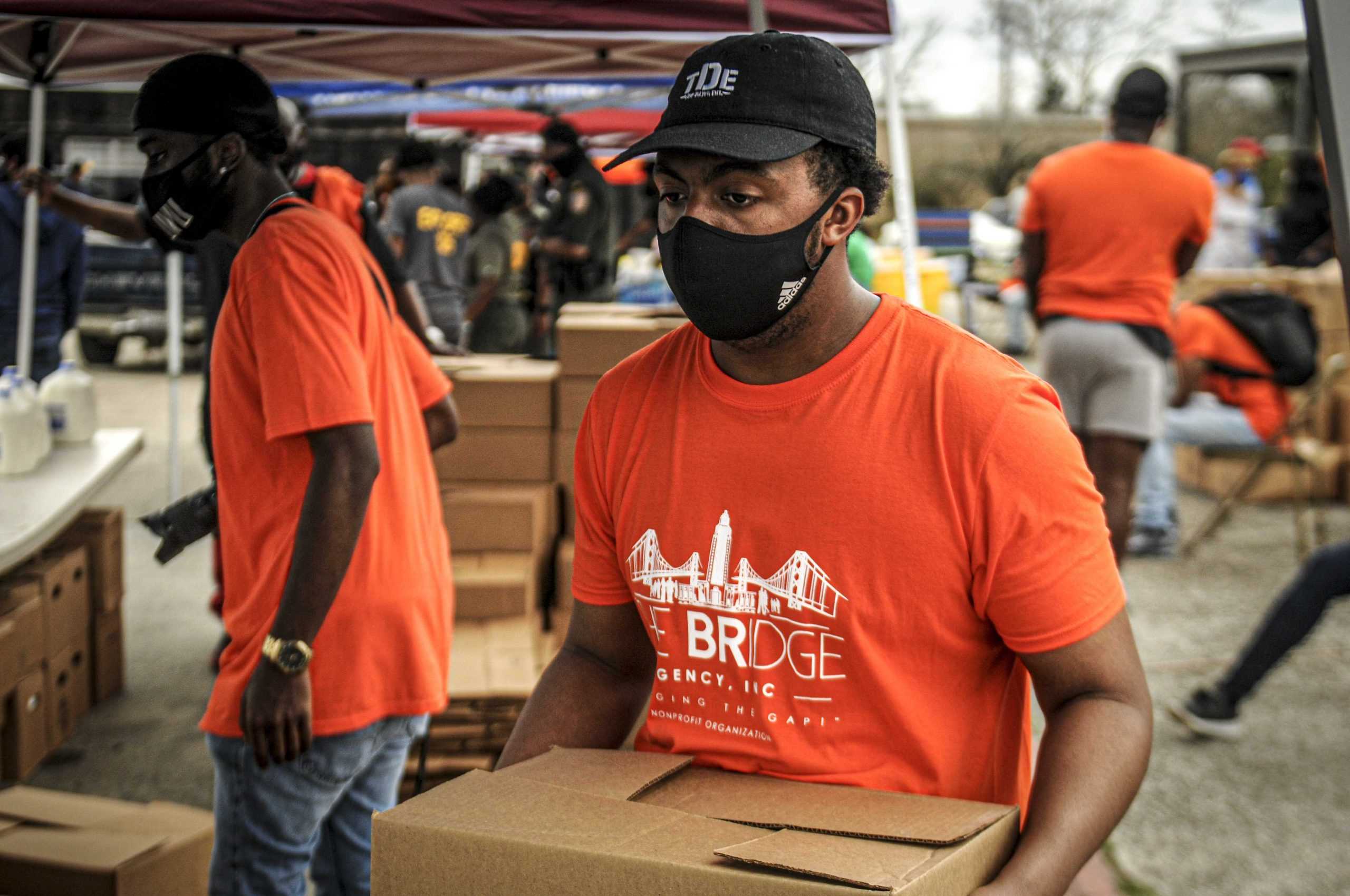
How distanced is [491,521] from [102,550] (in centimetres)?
169

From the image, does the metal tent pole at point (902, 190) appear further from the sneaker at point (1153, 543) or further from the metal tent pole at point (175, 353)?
the metal tent pole at point (175, 353)

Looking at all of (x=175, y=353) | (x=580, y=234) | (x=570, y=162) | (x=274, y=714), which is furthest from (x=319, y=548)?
(x=580, y=234)

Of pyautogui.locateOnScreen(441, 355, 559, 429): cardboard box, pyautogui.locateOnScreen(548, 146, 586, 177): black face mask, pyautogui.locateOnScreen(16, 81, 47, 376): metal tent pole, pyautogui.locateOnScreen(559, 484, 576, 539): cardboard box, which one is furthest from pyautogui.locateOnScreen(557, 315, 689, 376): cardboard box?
pyautogui.locateOnScreen(548, 146, 586, 177): black face mask

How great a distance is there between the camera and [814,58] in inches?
60.3

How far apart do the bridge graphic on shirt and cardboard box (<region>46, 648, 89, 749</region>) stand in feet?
11.7

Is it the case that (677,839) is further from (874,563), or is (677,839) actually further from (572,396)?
(572,396)

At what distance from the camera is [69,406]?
4.88m

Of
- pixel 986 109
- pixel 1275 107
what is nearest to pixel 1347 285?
pixel 1275 107

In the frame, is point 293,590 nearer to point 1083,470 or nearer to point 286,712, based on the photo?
point 286,712

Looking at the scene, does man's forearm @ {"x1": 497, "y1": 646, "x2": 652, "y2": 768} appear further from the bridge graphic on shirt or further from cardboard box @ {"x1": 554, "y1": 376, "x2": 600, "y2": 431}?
cardboard box @ {"x1": 554, "y1": 376, "x2": 600, "y2": 431}

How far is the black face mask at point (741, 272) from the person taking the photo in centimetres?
156

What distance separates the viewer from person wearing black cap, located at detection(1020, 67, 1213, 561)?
5.16 metres

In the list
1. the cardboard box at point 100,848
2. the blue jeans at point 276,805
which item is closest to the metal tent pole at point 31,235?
the cardboard box at point 100,848

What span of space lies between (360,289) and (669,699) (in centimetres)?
111
